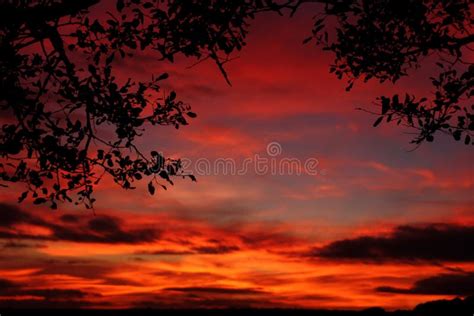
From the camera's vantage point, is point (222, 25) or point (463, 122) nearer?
point (222, 25)

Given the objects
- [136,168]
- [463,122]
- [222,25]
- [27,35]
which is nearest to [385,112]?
[463,122]

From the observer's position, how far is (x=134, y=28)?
14.7 m

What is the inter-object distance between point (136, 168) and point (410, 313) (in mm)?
6527

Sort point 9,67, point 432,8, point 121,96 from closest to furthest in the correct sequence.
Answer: point 9,67
point 121,96
point 432,8

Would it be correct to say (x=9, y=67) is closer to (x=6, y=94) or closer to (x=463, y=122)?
(x=6, y=94)

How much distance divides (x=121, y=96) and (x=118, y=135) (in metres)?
0.85

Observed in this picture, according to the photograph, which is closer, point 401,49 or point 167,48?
point 167,48

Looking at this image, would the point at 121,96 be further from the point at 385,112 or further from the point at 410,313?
A: the point at 410,313

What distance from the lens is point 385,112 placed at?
15516 millimetres

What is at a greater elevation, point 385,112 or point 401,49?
point 401,49

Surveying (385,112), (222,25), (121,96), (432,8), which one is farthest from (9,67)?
(432,8)

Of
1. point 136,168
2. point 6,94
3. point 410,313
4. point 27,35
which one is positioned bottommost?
point 410,313

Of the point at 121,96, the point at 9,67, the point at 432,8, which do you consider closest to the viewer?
the point at 9,67

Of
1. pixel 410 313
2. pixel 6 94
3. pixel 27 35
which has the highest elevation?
pixel 27 35
